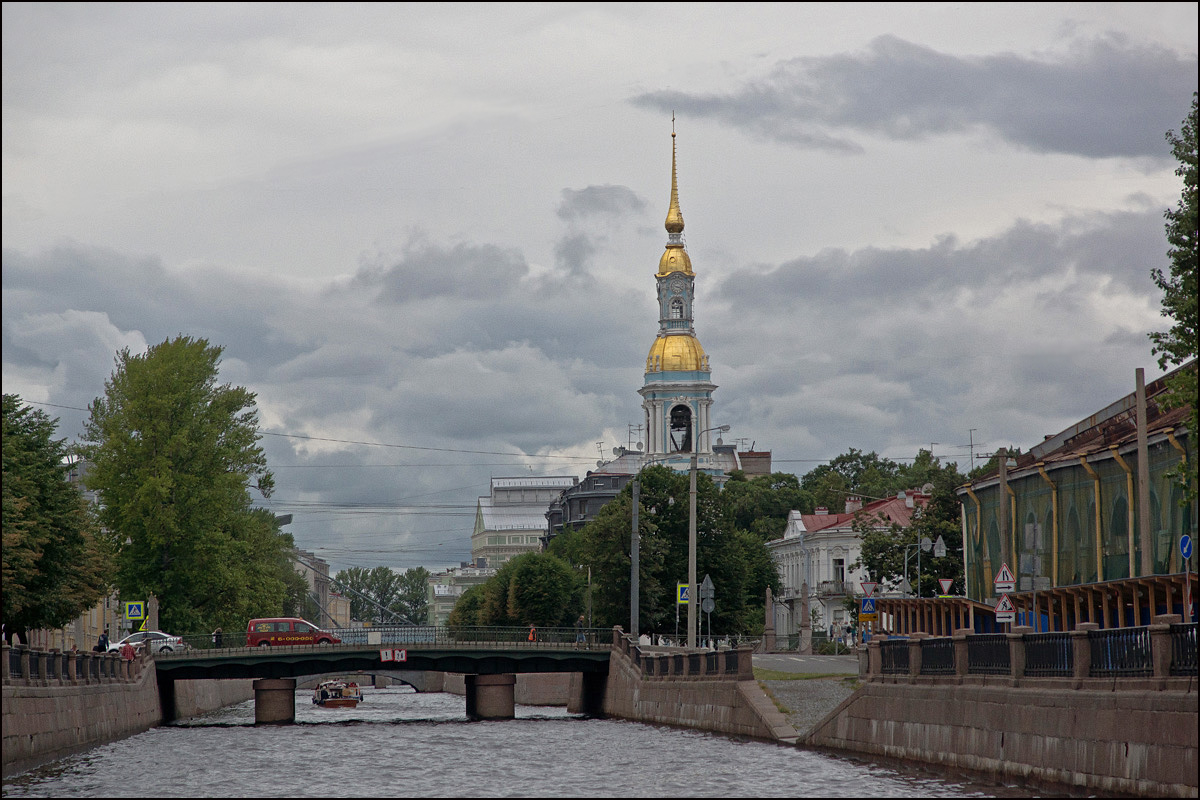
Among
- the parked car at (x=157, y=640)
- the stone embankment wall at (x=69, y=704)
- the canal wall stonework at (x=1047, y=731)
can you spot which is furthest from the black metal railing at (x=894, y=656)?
the parked car at (x=157, y=640)

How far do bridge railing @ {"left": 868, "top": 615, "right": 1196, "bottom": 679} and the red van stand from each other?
4473 cm

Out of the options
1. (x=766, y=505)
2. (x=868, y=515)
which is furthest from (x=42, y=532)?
(x=766, y=505)

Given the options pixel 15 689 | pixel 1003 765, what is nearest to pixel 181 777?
pixel 15 689

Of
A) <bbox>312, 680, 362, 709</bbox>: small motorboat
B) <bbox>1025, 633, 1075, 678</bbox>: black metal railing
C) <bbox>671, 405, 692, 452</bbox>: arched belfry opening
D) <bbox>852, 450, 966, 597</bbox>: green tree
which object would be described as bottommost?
<bbox>312, 680, 362, 709</bbox>: small motorboat

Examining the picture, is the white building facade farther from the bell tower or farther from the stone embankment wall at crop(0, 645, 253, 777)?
the stone embankment wall at crop(0, 645, 253, 777)

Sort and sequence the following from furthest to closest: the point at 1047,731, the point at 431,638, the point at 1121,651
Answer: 1. the point at 431,638
2. the point at 1047,731
3. the point at 1121,651

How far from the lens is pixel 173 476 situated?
7338 centimetres

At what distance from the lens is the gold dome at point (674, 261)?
173 meters

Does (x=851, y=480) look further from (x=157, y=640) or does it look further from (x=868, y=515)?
(x=157, y=640)

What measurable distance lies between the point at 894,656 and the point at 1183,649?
14337 mm

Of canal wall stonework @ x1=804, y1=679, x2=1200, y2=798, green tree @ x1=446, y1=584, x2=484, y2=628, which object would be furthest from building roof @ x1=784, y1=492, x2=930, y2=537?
canal wall stonework @ x1=804, y1=679, x2=1200, y2=798

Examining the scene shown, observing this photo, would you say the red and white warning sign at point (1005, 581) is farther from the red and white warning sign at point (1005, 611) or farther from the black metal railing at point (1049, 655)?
the black metal railing at point (1049, 655)

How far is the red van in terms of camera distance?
76.6 meters

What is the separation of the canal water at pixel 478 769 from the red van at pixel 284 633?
20.2 metres
